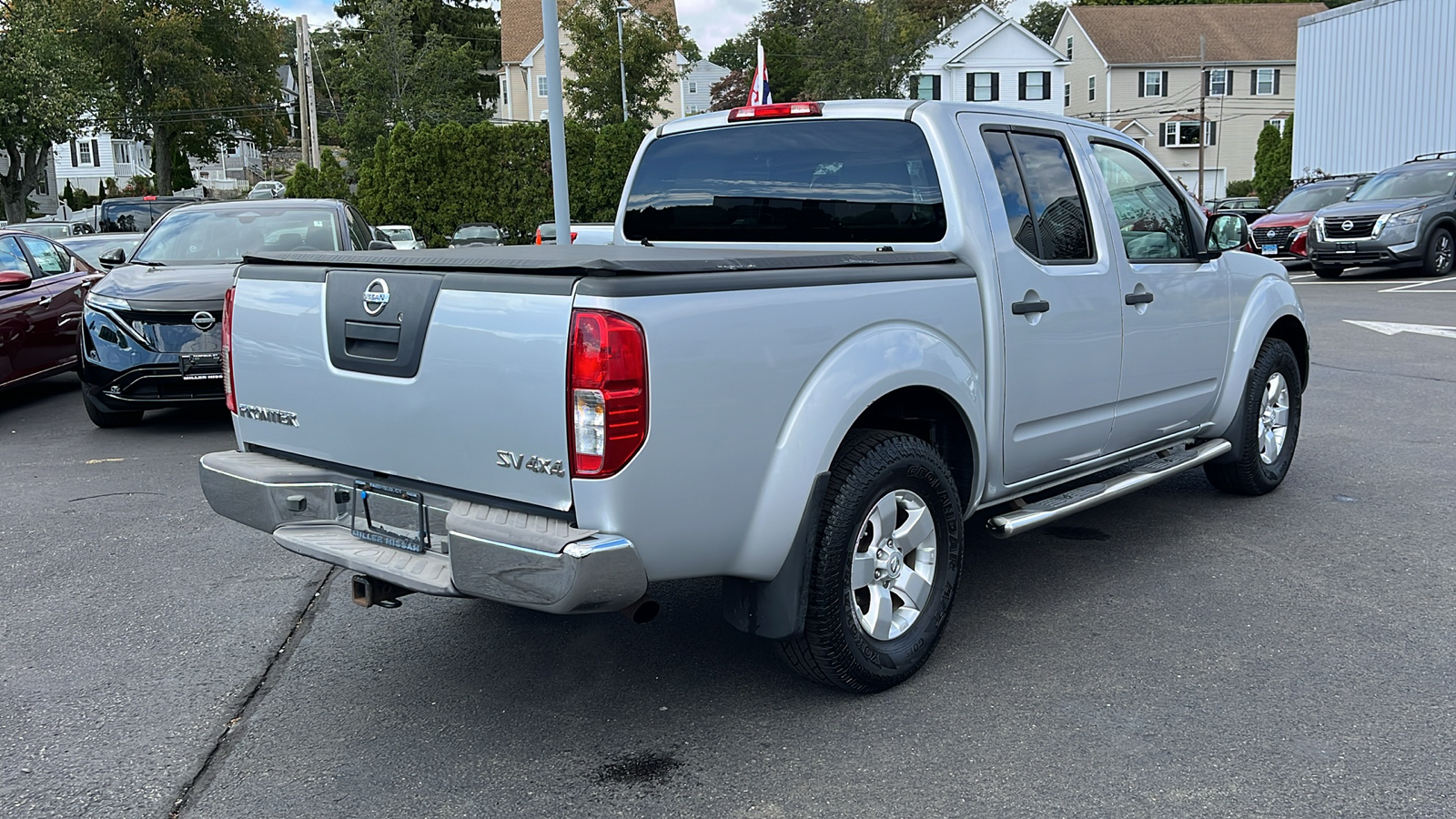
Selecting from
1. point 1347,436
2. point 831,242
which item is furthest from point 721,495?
point 1347,436

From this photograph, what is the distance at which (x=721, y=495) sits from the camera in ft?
11.0

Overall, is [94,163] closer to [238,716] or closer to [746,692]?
[238,716]

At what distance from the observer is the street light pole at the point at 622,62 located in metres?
41.5

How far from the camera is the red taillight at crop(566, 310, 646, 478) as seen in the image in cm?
306

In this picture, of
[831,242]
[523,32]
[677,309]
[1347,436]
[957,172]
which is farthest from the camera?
[523,32]

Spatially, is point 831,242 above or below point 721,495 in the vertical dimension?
above

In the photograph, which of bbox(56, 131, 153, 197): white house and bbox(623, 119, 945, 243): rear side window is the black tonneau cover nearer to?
bbox(623, 119, 945, 243): rear side window

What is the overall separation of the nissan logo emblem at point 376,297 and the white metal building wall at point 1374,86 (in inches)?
1292

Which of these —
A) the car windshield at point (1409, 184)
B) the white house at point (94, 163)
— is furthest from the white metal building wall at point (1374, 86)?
the white house at point (94, 163)

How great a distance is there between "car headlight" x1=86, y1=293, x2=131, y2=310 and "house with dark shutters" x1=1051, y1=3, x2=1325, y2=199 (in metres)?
58.7

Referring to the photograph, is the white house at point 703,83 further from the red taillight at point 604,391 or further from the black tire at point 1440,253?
the red taillight at point 604,391

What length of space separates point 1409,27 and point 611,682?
33864 millimetres

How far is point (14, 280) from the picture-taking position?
9602mm

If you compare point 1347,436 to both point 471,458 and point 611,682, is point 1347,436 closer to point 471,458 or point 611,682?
point 611,682
